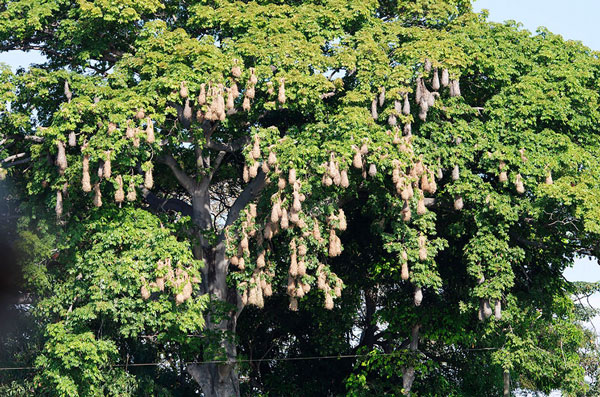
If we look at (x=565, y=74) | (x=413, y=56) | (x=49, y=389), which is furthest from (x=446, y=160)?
(x=49, y=389)

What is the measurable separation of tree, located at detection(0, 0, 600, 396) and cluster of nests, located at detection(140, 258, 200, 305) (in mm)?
54

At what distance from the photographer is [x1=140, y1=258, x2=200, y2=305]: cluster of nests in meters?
19.4

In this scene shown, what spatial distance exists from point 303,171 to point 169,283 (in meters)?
3.87

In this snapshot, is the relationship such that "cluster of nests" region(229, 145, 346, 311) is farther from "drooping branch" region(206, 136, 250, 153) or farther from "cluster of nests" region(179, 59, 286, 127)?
"drooping branch" region(206, 136, 250, 153)

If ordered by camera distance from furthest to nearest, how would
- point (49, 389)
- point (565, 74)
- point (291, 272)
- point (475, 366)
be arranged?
point (475, 366) → point (565, 74) → point (49, 389) → point (291, 272)

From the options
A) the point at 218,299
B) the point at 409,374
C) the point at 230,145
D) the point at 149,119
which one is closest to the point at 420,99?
the point at 230,145

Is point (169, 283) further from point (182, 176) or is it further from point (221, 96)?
point (182, 176)

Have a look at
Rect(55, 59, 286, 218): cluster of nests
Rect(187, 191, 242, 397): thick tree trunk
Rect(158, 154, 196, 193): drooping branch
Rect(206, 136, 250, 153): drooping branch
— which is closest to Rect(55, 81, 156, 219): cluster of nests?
Rect(55, 59, 286, 218): cluster of nests

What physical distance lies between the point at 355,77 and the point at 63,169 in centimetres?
754

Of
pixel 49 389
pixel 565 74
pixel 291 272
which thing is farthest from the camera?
pixel 565 74

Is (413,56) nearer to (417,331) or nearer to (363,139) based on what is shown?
(363,139)

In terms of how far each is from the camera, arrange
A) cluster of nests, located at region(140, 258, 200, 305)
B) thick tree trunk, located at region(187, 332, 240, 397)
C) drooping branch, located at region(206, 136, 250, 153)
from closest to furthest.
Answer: cluster of nests, located at region(140, 258, 200, 305)
drooping branch, located at region(206, 136, 250, 153)
thick tree trunk, located at region(187, 332, 240, 397)

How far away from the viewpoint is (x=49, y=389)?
68.8 feet

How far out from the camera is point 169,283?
764 inches
